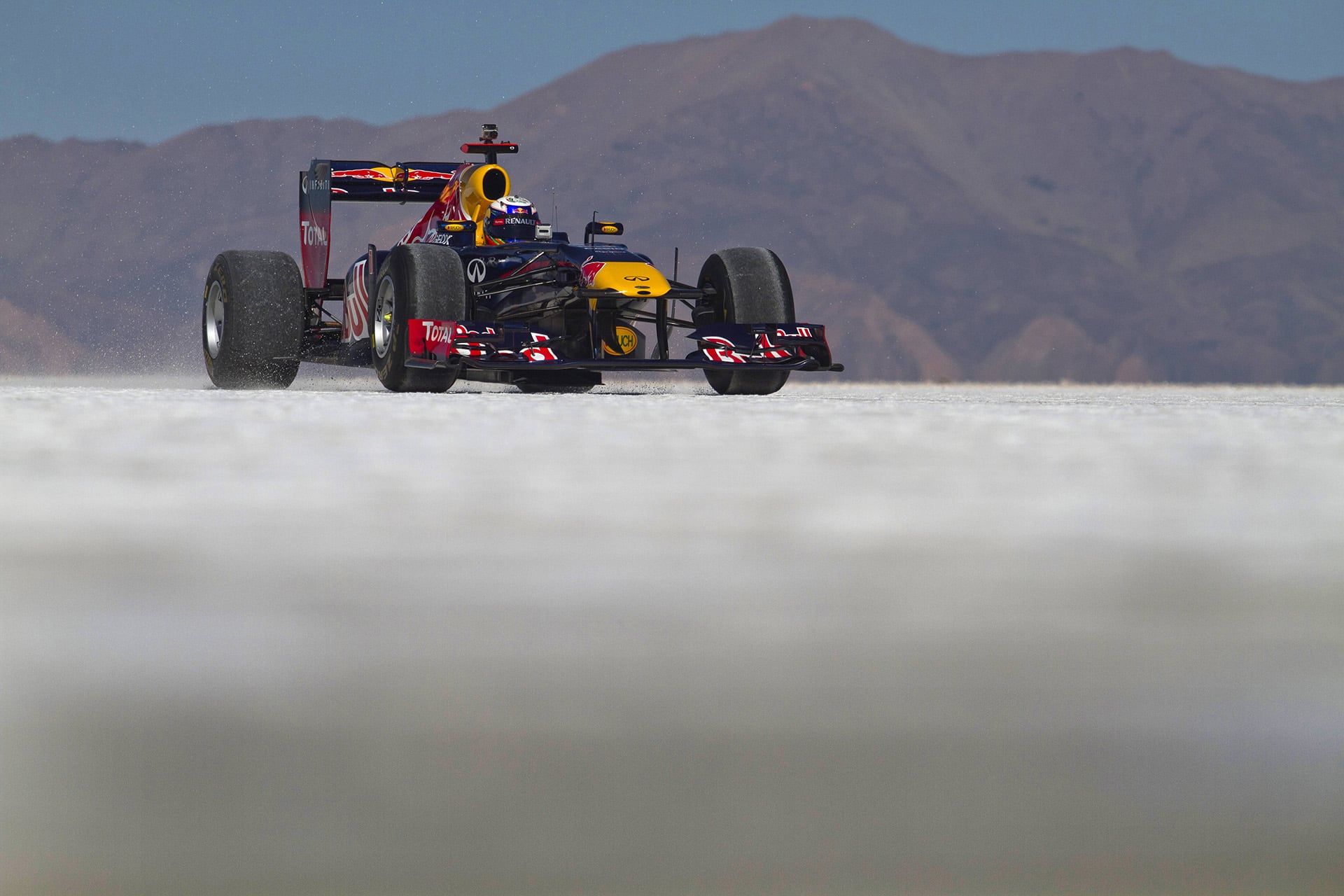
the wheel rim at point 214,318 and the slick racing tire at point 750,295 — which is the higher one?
the slick racing tire at point 750,295

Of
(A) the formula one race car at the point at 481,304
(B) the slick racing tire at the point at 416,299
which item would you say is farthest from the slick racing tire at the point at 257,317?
(B) the slick racing tire at the point at 416,299

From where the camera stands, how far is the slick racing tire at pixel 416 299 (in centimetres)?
1076

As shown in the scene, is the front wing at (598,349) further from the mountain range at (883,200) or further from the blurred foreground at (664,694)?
the mountain range at (883,200)

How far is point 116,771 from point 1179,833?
1464 millimetres

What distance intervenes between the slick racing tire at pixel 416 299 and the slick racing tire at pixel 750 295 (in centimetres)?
190

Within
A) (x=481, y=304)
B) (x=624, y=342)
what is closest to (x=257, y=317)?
(x=481, y=304)

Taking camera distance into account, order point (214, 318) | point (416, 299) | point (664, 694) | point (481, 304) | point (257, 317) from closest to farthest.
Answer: point (664, 694), point (416, 299), point (481, 304), point (257, 317), point (214, 318)

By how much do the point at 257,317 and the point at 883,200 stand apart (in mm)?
87824

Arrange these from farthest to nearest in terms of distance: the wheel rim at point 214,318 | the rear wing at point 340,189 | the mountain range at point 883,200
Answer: the mountain range at point 883,200, the rear wing at point 340,189, the wheel rim at point 214,318

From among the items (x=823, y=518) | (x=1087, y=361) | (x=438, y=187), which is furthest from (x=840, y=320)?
(x=823, y=518)

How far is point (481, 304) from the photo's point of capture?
11883 millimetres

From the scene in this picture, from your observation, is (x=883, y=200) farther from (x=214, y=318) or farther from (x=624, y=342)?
(x=624, y=342)

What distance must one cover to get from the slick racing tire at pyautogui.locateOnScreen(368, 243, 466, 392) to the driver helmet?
103 centimetres

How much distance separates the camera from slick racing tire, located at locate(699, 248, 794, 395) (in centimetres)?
1192
